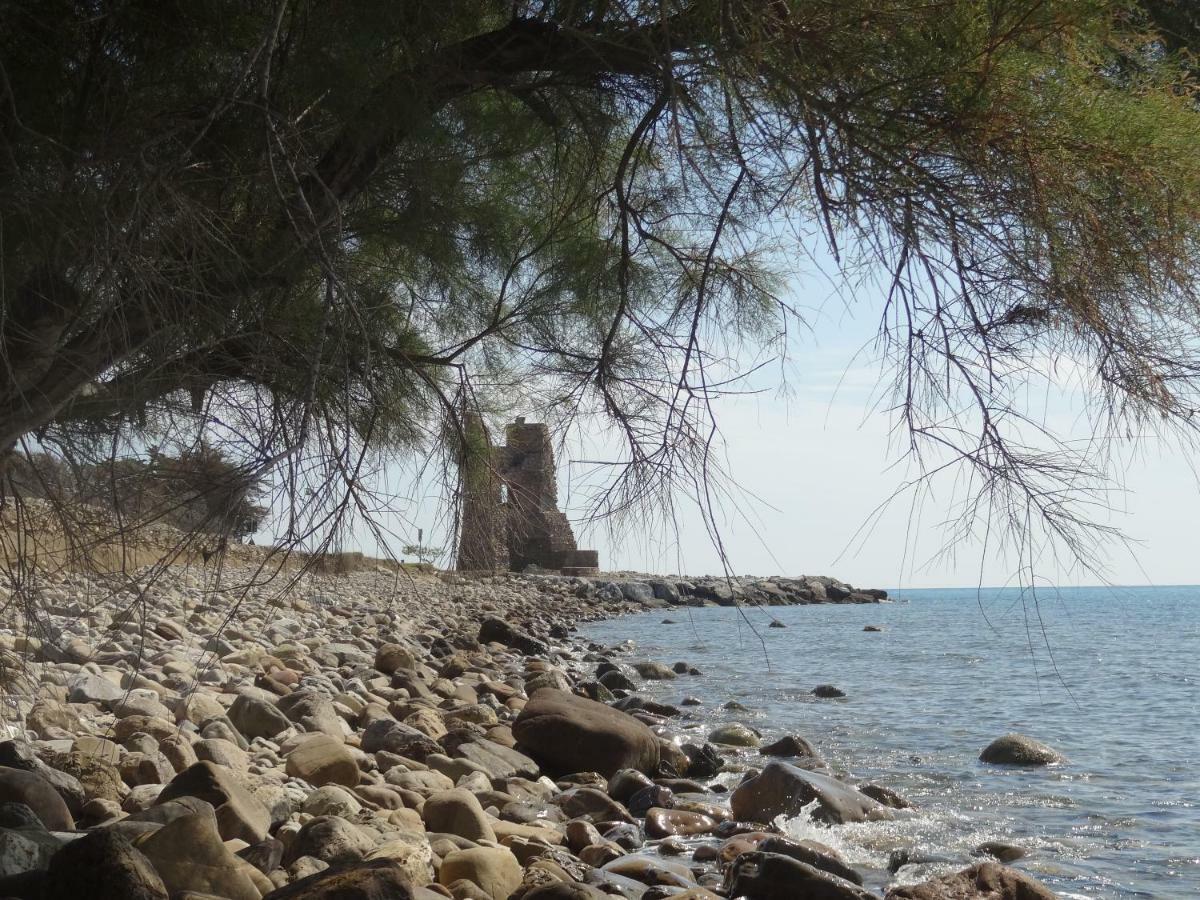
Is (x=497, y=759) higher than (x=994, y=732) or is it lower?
higher

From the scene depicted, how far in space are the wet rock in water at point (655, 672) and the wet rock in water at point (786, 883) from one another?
7.87 metres

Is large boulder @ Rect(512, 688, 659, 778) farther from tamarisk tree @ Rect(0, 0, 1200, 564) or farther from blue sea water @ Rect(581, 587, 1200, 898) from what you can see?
tamarisk tree @ Rect(0, 0, 1200, 564)

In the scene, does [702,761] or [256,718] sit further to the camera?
[702,761]

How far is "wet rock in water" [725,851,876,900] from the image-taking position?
157 inches

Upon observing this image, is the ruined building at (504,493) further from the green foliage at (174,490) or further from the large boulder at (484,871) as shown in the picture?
the large boulder at (484,871)

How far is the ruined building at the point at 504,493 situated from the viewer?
10.5 ft

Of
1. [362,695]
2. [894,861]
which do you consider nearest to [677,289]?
[894,861]

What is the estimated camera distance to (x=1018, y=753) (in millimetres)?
7492

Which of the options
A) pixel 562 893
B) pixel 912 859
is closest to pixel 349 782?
pixel 562 893

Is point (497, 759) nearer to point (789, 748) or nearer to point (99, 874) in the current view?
point (789, 748)

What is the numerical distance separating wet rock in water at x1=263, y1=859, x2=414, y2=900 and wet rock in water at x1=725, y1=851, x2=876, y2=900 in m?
1.92

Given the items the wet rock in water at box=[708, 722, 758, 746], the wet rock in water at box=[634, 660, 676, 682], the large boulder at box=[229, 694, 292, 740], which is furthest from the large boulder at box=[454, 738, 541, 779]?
the wet rock in water at box=[634, 660, 676, 682]

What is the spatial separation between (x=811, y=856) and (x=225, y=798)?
2.41 m

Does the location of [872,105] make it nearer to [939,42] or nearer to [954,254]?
[939,42]
